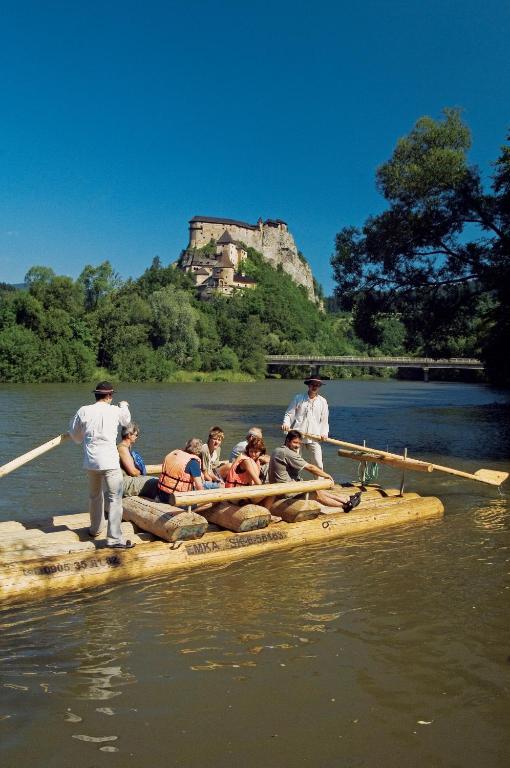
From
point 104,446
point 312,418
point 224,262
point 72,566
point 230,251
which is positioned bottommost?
point 72,566

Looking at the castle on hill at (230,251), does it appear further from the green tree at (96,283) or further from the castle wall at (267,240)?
the green tree at (96,283)

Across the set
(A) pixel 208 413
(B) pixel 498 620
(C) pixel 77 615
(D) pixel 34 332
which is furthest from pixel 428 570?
(D) pixel 34 332

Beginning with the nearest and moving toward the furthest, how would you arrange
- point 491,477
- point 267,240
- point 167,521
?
point 167,521, point 491,477, point 267,240

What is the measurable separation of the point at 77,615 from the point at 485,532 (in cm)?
Answer: 732

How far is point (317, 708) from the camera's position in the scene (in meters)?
5.34

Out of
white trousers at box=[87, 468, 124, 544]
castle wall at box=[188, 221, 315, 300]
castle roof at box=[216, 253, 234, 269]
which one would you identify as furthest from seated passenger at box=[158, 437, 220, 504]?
castle wall at box=[188, 221, 315, 300]

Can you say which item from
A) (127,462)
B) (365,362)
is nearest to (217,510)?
(127,462)

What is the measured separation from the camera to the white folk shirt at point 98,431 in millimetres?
8125

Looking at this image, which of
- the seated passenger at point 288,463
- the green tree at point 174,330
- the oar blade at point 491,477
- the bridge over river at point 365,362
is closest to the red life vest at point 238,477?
the seated passenger at point 288,463

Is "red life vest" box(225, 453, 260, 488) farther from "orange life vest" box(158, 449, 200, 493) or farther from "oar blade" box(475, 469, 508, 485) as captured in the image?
"oar blade" box(475, 469, 508, 485)

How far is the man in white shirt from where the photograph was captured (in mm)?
8141

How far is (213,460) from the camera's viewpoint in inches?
463

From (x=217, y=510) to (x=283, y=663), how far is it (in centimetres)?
393

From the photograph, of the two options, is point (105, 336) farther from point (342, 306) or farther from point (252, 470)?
point (252, 470)
